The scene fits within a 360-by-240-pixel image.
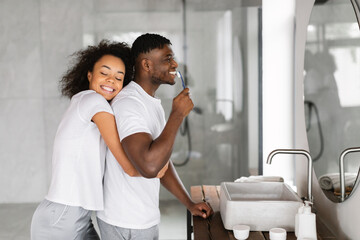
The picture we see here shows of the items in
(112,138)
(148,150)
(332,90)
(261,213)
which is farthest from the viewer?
(332,90)

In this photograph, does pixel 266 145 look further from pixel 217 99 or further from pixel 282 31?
pixel 282 31

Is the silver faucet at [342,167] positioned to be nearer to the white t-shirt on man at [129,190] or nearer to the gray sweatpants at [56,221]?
the white t-shirt on man at [129,190]

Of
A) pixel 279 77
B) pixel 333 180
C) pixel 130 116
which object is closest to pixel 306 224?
pixel 333 180

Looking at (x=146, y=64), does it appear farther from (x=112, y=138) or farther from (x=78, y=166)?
(x=78, y=166)

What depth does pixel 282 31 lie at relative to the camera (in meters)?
2.83

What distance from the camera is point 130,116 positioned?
137 cm

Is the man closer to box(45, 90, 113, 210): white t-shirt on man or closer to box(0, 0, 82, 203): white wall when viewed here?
box(45, 90, 113, 210): white t-shirt on man

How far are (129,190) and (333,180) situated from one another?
2.60 ft

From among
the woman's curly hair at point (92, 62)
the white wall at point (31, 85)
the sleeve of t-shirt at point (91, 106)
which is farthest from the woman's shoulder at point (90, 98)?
the white wall at point (31, 85)

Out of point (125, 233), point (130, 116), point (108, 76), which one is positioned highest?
point (108, 76)

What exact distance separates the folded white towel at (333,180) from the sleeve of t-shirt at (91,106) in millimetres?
855

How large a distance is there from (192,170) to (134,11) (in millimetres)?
Result: 1324

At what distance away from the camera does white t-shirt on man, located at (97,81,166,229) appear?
1.43 m

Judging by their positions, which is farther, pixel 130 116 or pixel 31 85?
pixel 31 85
